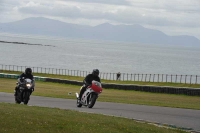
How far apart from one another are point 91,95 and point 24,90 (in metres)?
2.93

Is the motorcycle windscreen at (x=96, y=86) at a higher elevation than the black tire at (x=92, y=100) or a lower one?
higher

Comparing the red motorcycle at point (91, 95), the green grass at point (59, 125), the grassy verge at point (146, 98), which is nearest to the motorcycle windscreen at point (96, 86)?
the red motorcycle at point (91, 95)

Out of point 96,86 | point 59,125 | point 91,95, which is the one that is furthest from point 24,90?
point 59,125

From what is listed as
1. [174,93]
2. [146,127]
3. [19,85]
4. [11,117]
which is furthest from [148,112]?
[174,93]

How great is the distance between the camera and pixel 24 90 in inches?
851

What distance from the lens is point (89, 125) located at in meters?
13.1

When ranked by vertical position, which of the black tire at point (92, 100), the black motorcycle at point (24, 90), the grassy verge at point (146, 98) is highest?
the black motorcycle at point (24, 90)

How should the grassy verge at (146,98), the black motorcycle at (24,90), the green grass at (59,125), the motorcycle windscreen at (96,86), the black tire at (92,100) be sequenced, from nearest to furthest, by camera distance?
the green grass at (59,125)
the black motorcycle at (24,90)
the motorcycle windscreen at (96,86)
the black tire at (92,100)
the grassy verge at (146,98)

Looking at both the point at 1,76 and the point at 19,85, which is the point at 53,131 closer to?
the point at 19,85

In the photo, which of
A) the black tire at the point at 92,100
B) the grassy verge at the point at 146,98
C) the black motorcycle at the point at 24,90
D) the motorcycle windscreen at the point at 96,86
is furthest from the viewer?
the grassy verge at the point at 146,98

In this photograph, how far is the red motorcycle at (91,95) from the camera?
21875mm

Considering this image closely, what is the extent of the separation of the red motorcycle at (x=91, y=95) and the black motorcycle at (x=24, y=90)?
8.14 ft

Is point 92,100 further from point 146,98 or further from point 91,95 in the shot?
point 146,98

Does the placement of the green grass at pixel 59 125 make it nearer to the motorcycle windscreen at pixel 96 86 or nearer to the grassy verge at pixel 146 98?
the motorcycle windscreen at pixel 96 86
